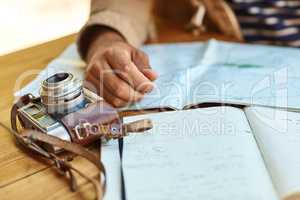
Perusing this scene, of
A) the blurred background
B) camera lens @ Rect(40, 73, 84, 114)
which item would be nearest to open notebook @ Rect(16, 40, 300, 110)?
camera lens @ Rect(40, 73, 84, 114)

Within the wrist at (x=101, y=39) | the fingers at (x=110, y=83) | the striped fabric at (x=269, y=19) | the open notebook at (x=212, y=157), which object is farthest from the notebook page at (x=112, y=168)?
the striped fabric at (x=269, y=19)

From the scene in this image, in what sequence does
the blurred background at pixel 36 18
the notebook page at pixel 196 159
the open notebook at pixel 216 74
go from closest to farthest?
1. the notebook page at pixel 196 159
2. the open notebook at pixel 216 74
3. the blurred background at pixel 36 18

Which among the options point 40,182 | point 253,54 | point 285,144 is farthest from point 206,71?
point 40,182

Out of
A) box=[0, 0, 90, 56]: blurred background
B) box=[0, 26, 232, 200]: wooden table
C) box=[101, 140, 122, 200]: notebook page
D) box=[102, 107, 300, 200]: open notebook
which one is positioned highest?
box=[102, 107, 300, 200]: open notebook

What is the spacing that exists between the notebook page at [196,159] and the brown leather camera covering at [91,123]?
0.11ft

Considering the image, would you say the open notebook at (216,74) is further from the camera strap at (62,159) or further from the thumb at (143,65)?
the camera strap at (62,159)

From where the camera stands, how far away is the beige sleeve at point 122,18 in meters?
0.86

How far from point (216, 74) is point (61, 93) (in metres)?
0.31

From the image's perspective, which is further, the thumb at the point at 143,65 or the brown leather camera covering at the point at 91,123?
the thumb at the point at 143,65

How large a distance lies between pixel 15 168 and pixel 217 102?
0.32m

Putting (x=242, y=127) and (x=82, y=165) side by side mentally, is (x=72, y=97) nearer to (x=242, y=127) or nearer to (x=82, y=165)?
(x=82, y=165)

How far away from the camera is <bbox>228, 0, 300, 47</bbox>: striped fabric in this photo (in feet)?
3.05

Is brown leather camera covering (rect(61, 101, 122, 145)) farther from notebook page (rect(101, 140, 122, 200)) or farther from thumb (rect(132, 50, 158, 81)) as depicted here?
thumb (rect(132, 50, 158, 81))

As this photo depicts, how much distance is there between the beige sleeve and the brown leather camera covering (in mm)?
284
